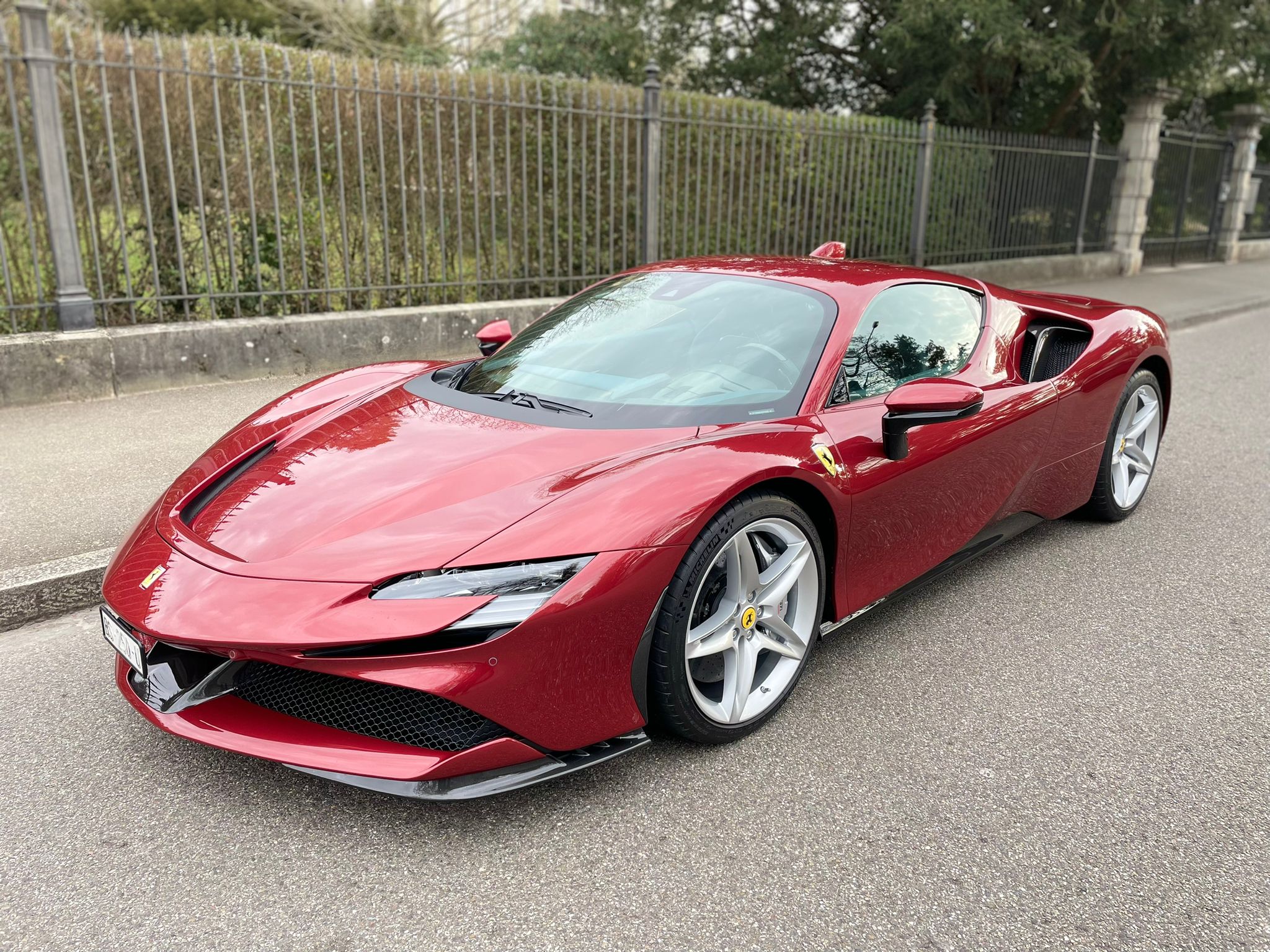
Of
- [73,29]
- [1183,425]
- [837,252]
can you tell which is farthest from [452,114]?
[1183,425]

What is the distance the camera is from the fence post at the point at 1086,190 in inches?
585

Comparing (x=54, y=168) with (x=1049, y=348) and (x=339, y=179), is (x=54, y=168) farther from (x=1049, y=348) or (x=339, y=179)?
(x=1049, y=348)

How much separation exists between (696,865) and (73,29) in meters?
6.62

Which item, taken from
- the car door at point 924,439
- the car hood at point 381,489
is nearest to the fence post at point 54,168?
the car hood at point 381,489

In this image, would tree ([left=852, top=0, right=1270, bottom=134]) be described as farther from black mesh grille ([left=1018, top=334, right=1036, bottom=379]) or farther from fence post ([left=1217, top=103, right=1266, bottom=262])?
black mesh grille ([left=1018, top=334, right=1036, bottom=379])

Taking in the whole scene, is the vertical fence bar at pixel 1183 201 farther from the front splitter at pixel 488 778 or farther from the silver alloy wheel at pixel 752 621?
the front splitter at pixel 488 778

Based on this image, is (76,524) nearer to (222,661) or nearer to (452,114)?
(222,661)

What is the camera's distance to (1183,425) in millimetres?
6371

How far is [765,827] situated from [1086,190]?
50.1 ft

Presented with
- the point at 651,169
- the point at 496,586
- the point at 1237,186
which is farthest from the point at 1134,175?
the point at 496,586

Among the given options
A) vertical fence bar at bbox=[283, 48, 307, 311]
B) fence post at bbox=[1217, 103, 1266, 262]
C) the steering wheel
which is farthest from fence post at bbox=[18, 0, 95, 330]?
fence post at bbox=[1217, 103, 1266, 262]

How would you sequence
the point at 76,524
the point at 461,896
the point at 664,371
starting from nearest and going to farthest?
the point at 461,896 < the point at 664,371 < the point at 76,524

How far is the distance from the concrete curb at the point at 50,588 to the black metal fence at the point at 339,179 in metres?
3.11

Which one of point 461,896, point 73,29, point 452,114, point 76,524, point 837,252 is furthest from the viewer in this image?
point 452,114
